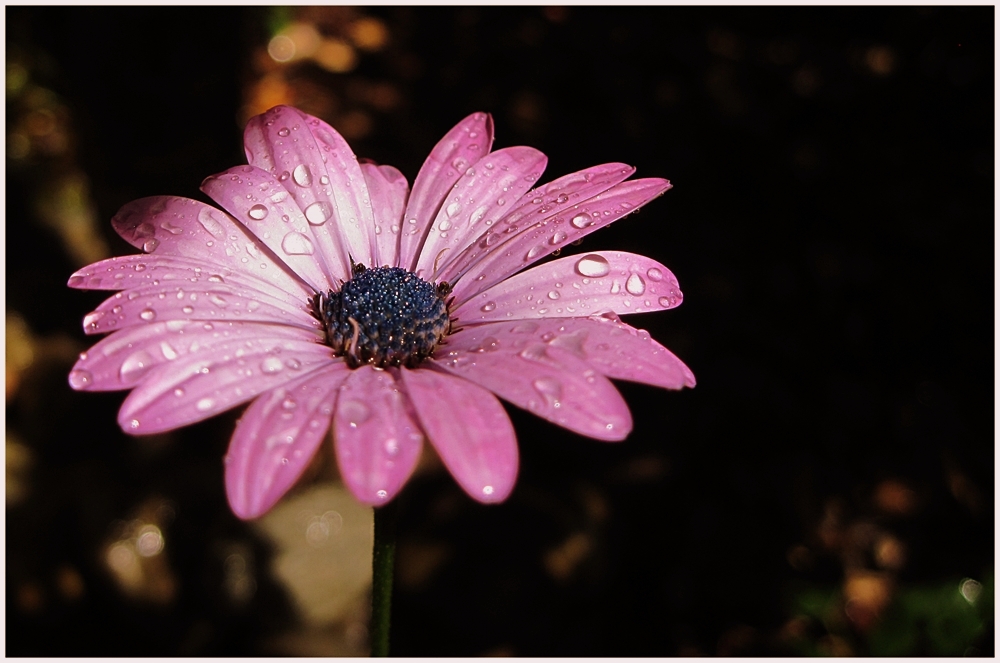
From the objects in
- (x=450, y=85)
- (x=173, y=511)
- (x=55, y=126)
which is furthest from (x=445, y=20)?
(x=173, y=511)

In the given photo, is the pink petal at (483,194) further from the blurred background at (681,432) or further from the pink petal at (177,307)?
the blurred background at (681,432)

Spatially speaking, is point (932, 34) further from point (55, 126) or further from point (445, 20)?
point (55, 126)

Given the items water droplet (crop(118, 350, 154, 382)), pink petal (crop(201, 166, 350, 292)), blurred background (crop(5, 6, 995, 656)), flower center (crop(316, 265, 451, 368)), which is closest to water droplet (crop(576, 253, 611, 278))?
flower center (crop(316, 265, 451, 368))

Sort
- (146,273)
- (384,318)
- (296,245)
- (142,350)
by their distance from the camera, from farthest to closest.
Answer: (296,245) → (384,318) → (146,273) → (142,350)

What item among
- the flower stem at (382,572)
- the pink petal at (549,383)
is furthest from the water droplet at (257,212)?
the flower stem at (382,572)

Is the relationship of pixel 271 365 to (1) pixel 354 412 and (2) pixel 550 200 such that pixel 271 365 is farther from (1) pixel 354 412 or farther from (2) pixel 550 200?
(2) pixel 550 200

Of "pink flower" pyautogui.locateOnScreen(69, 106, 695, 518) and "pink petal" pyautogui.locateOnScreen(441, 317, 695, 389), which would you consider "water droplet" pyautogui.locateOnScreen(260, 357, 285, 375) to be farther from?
"pink petal" pyautogui.locateOnScreen(441, 317, 695, 389)

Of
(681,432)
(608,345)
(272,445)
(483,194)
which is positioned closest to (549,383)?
(608,345)
